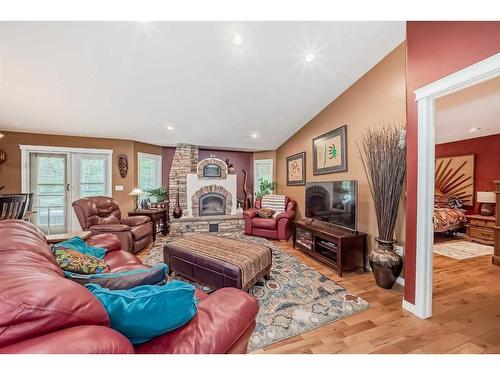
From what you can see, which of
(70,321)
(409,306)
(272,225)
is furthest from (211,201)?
(70,321)

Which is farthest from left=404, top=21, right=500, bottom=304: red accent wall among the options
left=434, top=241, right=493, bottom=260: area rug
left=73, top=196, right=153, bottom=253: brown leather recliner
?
left=73, top=196, right=153, bottom=253: brown leather recliner

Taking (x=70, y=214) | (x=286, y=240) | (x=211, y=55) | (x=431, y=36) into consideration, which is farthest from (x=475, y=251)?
(x=70, y=214)

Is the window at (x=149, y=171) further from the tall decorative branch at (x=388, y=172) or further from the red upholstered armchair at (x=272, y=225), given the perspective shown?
the tall decorative branch at (x=388, y=172)

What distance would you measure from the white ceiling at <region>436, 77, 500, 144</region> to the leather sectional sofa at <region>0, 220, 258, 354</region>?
394cm

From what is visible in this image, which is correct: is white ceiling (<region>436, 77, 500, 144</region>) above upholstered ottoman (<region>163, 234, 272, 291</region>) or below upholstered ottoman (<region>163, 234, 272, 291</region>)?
above

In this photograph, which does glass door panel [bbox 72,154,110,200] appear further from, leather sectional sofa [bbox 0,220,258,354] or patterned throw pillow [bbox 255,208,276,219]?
leather sectional sofa [bbox 0,220,258,354]

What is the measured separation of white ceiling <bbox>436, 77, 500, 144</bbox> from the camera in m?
2.79

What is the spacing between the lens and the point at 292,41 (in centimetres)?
236

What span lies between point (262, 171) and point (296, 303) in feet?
14.6

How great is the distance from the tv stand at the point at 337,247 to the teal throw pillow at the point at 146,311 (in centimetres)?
224

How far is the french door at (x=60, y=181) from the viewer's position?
4.13 metres

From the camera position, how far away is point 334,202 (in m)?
3.05

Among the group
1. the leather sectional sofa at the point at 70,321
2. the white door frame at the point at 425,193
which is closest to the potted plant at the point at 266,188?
the white door frame at the point at 425,193
